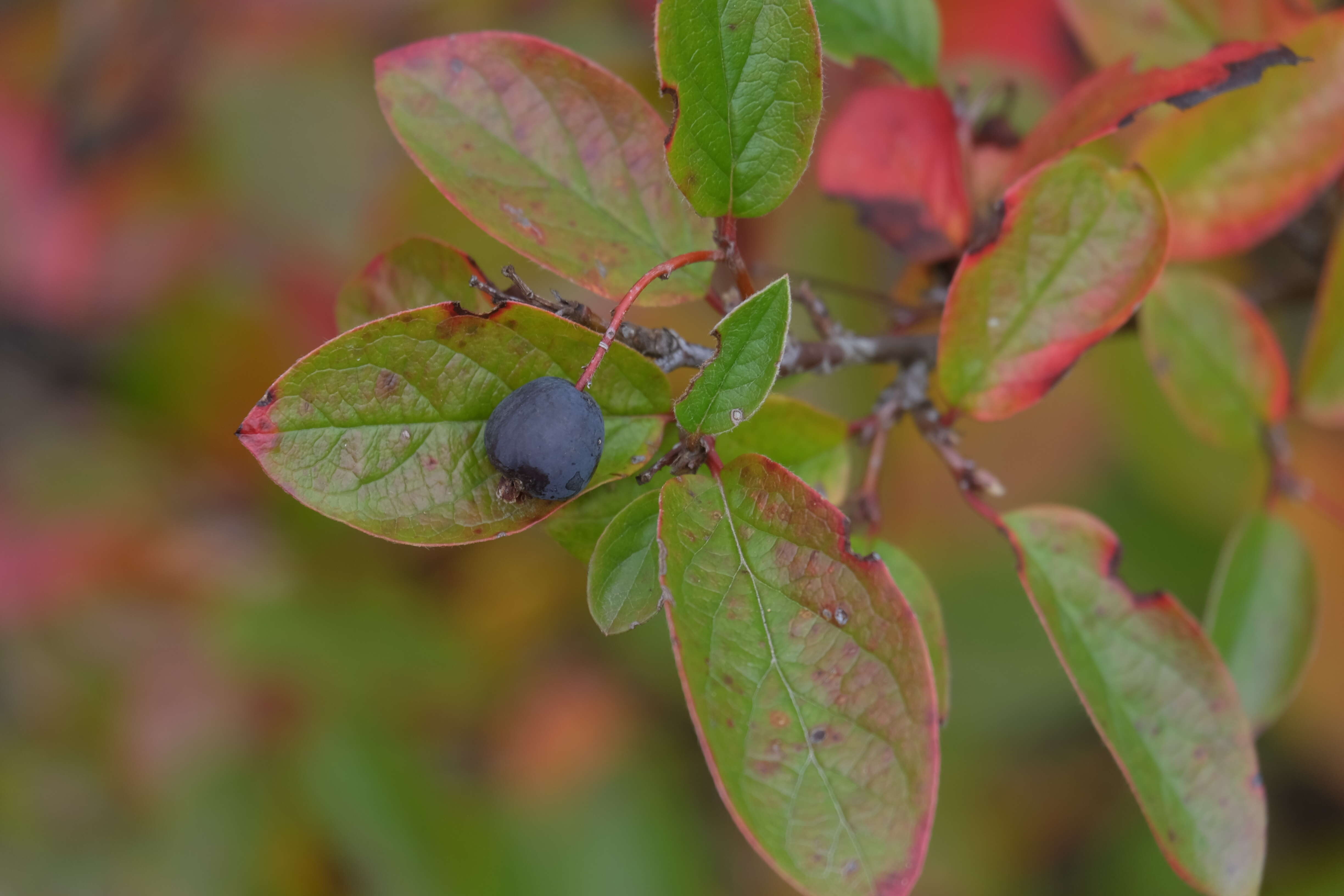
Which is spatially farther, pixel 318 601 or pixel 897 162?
pixel 318 601

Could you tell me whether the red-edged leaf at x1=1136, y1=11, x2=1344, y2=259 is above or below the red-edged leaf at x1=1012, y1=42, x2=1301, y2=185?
below

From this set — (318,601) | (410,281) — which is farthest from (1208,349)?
(318,601)

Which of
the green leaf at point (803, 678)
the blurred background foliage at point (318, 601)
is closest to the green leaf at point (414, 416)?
the green leaf at point (803, 678)

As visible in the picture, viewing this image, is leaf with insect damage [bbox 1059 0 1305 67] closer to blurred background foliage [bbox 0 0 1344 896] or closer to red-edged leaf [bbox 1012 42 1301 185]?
red-edged leaf [bbox 1012 42 1301 185]

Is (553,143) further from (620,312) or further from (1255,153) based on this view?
(1255,153)

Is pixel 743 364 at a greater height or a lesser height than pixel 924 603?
greater

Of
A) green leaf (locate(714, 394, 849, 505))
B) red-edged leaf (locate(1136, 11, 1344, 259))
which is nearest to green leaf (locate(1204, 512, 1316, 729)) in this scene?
red-edged leaf (locate(1136, 11, 1344, 259))
